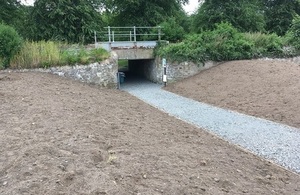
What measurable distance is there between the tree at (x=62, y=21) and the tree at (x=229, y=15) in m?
8.30

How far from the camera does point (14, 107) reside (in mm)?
7168

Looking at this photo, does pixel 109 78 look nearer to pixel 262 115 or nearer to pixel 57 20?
pixel 262 115

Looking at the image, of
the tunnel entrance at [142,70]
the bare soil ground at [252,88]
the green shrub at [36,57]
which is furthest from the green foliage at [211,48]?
the green shrub at [36,57]

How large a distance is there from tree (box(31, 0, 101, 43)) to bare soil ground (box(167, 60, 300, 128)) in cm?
953

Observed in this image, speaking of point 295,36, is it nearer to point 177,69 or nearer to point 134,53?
point 177,69

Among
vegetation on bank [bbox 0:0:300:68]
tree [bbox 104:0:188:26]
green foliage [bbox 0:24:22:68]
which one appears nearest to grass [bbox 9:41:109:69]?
vegetation on bank [bbox 0:0:300:68]

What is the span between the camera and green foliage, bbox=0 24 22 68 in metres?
12.1

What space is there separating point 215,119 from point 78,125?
12.8ft

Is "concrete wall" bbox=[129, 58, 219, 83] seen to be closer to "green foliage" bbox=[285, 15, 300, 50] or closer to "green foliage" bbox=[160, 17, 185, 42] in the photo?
"green foliage" bbox=[160, 17, 185, 42]

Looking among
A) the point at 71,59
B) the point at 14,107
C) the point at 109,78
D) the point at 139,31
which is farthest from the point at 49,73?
the point at 139,31

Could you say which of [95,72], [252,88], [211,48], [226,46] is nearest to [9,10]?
[95,72]

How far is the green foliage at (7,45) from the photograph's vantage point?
12.1 m

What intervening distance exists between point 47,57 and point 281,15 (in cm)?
2166

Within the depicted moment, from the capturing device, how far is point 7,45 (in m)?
12.2
